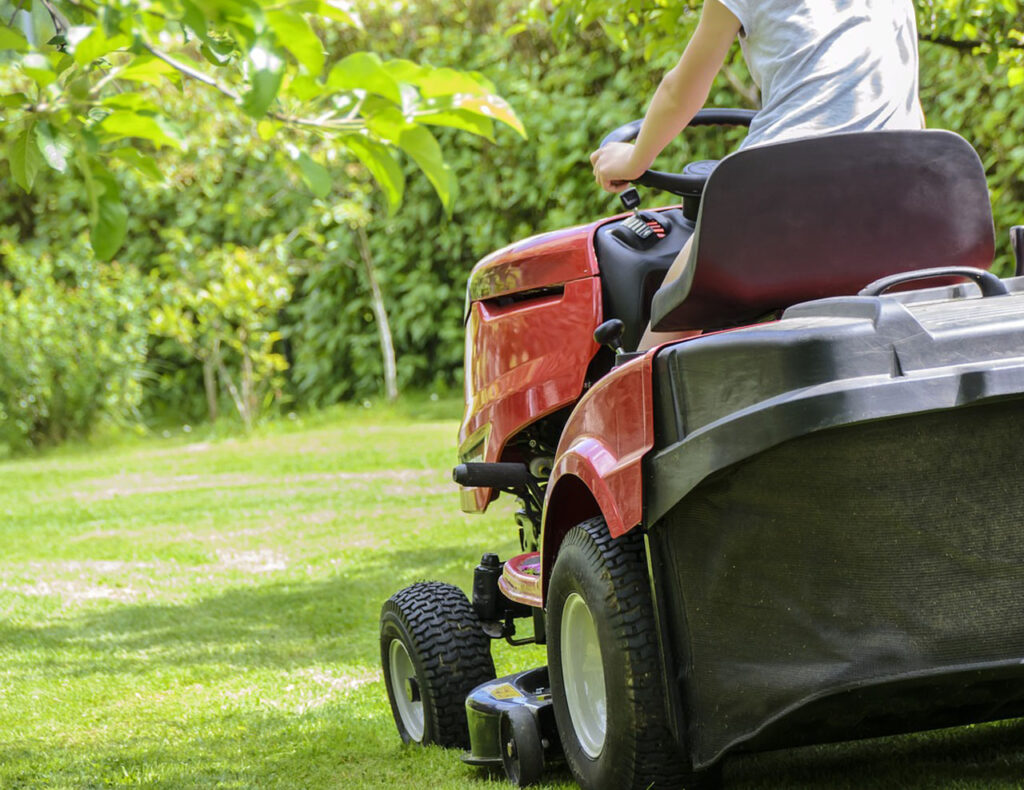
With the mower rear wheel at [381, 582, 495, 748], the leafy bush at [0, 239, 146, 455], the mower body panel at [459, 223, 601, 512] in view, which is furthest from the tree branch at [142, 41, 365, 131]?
the leafy bush at [0, 239, 146, 455]

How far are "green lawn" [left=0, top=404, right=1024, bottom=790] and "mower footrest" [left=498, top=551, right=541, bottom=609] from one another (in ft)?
1.24

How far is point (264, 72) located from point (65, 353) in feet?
38.0

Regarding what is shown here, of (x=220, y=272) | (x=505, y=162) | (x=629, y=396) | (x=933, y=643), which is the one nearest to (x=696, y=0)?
(x=629, y=396)

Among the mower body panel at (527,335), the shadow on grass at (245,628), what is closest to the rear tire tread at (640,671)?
the mower body panel at (527,335)

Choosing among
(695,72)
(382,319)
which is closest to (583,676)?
(695,72)

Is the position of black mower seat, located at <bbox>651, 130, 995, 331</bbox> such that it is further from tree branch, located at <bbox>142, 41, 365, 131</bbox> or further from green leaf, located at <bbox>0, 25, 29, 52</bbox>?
green leaf, located at <bbox>0, 25, 29, 52</bbox>

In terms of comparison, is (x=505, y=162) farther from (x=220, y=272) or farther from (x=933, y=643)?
(x=933, y=643)

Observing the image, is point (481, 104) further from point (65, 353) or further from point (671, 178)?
point (65, 353)

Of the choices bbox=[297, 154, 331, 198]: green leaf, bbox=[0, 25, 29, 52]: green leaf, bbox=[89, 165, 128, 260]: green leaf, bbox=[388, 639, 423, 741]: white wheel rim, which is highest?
bbox=[0, 25, 29, 52]: green leaf

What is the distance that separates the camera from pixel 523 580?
3119 mm

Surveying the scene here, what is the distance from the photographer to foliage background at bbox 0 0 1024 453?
37.7ft

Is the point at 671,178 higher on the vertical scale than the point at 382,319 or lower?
higher

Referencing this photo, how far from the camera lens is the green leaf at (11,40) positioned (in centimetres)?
149

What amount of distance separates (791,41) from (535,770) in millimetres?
1430
